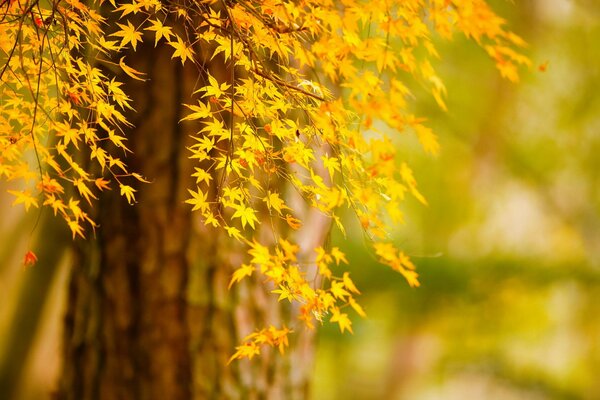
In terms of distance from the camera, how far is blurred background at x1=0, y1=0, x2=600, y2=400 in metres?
5.07

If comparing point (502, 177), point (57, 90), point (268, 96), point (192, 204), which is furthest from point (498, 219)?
point (57, 90)

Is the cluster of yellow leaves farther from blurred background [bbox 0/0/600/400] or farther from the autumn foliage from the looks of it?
blurred background [bbox 0/0/600/400]

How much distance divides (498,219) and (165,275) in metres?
7.51

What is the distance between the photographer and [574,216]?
7816 millimetres

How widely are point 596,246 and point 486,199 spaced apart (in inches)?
48.3

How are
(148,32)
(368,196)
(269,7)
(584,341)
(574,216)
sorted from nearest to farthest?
(269,7), (368,196), (148,32), (574,216), (584,341)

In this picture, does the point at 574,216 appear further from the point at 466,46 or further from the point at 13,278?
the point at 13,278

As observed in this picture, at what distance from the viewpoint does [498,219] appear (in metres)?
8.94

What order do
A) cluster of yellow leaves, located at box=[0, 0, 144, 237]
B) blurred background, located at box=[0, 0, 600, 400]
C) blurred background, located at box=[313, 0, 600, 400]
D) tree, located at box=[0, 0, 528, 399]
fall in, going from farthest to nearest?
blurred background, located at box=[313, 0, 600, 400] → blurred background, located at box=[0, 0, 600, 400] → tree, located at box=[0, 0, 528, 399] → cluster of yellow leaves, located at box=[0, 0, 144, 237]

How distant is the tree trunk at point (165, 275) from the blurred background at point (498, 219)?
2881 mm

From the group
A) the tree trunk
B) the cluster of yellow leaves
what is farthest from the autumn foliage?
the tree trunk

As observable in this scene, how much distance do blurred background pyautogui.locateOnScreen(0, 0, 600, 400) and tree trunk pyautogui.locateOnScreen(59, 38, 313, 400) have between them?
113 inches

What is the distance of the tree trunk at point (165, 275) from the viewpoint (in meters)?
1.98

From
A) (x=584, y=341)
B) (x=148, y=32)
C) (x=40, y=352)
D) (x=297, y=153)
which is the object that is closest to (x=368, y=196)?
(x=297, y=153)
